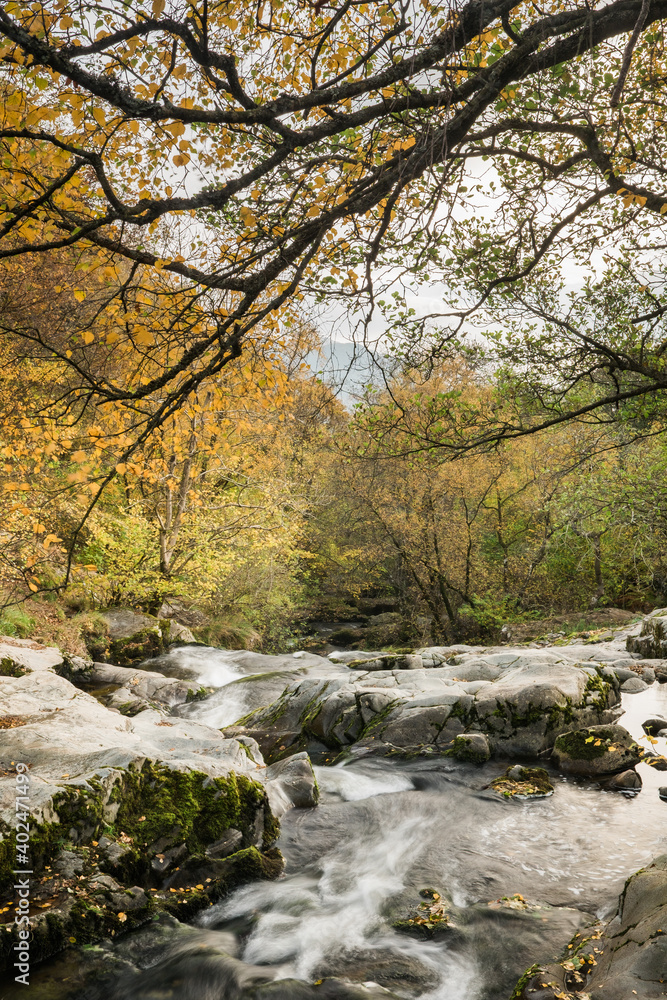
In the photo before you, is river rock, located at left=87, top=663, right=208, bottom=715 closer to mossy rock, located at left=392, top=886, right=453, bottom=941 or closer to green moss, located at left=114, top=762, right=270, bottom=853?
green moss, located at left=114, top=762, right=270, bottom=853

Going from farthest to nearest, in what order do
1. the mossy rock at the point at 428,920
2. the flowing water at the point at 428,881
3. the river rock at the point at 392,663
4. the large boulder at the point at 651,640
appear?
the river rock at the point at 392,663 → the large boulder at the point at 651,640 → the mossy rock at the point at 428,920 → the flowing water at the point at 428,881

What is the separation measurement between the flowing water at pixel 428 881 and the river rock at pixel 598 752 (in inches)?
9.7

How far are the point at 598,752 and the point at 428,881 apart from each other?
10.2 ft

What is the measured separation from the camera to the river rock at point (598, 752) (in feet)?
24.4

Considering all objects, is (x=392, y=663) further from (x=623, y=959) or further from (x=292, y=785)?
(x=623, y=959)

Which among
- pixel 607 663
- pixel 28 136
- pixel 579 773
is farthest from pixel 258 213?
pixel 607 663

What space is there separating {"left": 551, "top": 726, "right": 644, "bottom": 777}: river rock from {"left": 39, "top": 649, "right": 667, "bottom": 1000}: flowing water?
247 mm

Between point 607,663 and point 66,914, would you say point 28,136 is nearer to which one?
point 66,914

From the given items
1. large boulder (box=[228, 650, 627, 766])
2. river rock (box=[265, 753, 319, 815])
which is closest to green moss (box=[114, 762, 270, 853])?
river rock (box=[265, 753, 319, 815])

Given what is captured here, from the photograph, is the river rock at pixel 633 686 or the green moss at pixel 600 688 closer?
the green moss at pixel 600 688

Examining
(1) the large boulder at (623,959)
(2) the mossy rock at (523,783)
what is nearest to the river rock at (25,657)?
(2) the mossy rock at (523,783)

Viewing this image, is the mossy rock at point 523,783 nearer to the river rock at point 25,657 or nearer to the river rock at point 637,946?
the river rock at point 637,946

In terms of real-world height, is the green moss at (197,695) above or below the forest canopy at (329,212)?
below

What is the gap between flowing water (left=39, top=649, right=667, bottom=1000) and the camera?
4363 mm
